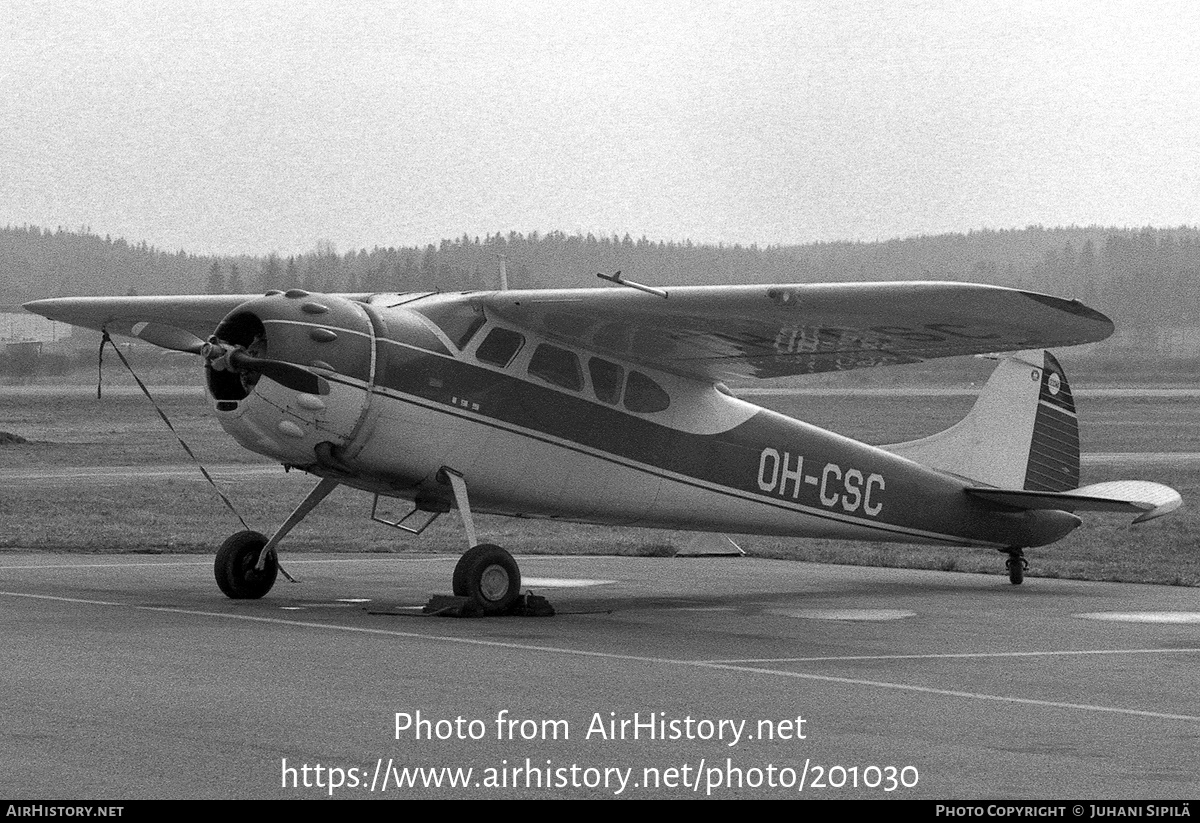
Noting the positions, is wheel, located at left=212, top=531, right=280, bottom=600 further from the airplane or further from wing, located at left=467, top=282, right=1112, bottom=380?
wing, located at left=467, top=282, right=1112, bottom=380

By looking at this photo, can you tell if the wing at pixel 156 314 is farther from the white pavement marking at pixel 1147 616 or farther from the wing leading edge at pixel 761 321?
the white pavement marking at pixel 1147 616

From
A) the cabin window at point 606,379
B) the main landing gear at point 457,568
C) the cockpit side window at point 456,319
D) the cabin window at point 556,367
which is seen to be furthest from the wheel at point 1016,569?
the cockpit side window at point 456,319

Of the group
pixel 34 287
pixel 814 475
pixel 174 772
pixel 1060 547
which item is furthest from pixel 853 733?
pixel 34 287

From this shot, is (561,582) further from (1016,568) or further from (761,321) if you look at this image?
(1016,568)

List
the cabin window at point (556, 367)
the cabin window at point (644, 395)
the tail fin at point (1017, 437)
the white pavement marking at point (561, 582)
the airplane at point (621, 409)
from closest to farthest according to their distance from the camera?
the airplane at point (621, 409) < the cabin window at point (556, 367) < the cabin window at point (644, 395) < the white pavement marking at point (561, 582) < the tail fin at point (1017, 437)

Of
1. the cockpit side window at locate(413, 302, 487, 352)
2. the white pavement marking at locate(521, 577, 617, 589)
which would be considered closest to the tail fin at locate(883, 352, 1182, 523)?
the white pavement marking at locate(521, 577, 617, 589)

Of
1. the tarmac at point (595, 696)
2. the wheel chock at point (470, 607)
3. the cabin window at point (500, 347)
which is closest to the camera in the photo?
the tarmac at point (595, 696)

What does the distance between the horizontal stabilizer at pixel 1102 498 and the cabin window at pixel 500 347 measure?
5.96 m

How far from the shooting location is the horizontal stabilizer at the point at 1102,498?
57.8 ft

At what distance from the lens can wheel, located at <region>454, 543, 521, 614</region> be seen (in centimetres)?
1398

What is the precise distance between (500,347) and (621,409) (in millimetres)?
1515

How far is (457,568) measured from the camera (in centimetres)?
1420

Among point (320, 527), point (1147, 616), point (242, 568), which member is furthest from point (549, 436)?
point (320, 527)

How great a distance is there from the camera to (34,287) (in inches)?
6658
